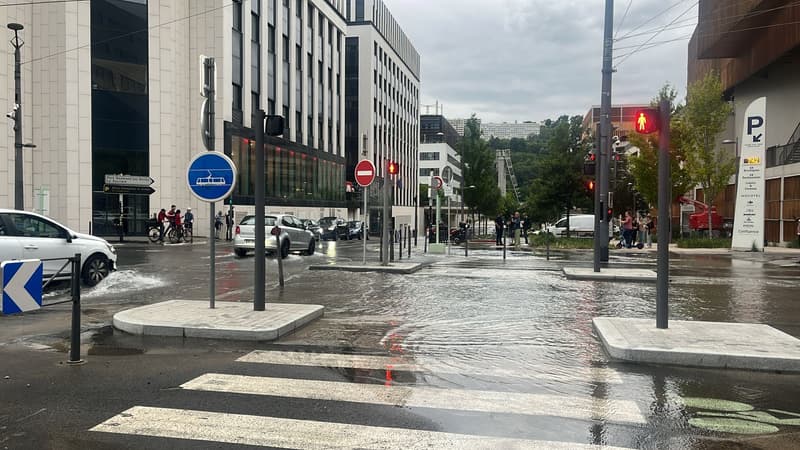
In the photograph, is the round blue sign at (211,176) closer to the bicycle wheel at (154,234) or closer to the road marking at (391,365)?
the road marking at (391,365)

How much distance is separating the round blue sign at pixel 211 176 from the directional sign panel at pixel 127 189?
2700 centimetres

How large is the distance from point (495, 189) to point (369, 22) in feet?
88.2

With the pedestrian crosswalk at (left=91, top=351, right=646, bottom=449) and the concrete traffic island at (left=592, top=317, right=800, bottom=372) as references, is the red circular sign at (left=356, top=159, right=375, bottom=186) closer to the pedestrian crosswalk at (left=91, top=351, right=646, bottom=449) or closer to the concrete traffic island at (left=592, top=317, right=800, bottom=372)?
the concrete traffic island at (left=592, top=317, right=800, bottom=372)

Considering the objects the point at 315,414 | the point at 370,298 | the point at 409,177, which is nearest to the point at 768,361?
the point at 315,414

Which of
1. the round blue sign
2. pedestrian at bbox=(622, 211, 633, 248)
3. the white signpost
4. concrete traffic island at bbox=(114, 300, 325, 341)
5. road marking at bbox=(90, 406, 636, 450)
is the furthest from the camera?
pedestrian at bbox=(622, 211, 633, 248)

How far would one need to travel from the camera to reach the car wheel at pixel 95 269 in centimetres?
1323

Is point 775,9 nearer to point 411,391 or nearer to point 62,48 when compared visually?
point 411,391

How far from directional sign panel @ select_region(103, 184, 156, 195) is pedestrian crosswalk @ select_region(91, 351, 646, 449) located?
30447mm

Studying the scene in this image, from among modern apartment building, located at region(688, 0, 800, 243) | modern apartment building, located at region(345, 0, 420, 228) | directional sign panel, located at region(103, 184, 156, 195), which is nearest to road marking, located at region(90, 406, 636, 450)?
modern apartment building, located at region(688, 0, 800, 243)

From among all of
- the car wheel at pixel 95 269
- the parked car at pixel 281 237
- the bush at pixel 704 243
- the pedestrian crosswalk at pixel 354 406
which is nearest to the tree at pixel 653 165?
the bush at pixel 704 243

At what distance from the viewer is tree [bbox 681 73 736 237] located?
3322 cm

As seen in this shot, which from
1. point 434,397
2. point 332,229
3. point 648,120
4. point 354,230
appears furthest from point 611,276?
point 354,230

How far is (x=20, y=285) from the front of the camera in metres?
6.54

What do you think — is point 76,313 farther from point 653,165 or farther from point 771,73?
point 771,73
